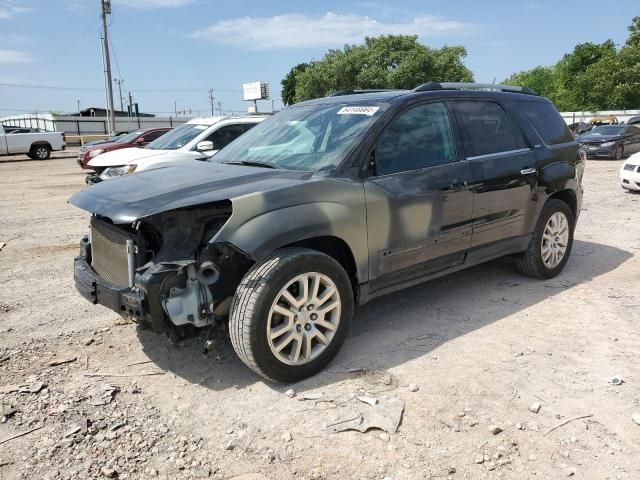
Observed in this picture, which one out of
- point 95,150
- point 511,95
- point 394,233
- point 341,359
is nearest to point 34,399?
point 341,359

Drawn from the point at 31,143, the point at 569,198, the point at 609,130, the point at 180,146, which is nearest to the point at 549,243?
the point at 569,198

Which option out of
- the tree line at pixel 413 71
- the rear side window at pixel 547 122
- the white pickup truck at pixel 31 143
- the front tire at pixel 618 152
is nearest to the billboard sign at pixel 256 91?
the tree line at pixel 413 71

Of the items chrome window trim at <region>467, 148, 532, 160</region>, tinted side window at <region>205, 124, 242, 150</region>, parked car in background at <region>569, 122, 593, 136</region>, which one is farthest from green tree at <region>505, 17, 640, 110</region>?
chrome window trim at <region>467, 148, 532, 160</region>

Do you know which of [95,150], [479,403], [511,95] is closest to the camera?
[479,403]

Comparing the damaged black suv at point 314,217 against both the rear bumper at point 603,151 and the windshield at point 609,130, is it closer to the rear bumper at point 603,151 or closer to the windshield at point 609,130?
the rear bumper at point 603,151

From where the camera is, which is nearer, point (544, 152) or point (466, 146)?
point (466, 146)

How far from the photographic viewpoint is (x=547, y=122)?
5.28 m

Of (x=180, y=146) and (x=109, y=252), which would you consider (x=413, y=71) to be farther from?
(x=109, y=252)

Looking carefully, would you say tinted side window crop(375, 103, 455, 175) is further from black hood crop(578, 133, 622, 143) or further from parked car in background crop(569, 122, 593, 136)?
Result: parked car in background crop(569, 122, 593, 136)

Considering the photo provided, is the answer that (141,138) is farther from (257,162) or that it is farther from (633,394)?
(633,394)

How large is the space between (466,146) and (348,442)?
2586mm

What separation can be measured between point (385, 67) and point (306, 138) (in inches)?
1636

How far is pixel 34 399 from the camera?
10.8 ft

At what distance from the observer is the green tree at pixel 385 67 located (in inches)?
1638
